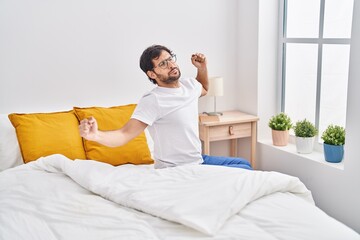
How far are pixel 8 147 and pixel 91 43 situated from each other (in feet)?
3.01

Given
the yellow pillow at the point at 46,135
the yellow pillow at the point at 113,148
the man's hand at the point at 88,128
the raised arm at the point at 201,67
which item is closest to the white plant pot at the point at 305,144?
the raised arm at the point at 201,67

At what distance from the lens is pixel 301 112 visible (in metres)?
3.29

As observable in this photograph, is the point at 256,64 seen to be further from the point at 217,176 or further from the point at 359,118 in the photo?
the point at 217,176

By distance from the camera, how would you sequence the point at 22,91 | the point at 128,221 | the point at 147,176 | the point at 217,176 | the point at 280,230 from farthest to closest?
1. the point at 22,91
2. the point at 147,176
3. the point at 217,176
4. the point at 128,221
5. the point at 280,230

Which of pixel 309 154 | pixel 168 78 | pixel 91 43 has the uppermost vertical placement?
pixel 91 43

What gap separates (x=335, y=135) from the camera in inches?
110

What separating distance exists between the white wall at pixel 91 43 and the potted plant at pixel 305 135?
2.65 ft

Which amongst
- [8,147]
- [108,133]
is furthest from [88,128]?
[8,147]

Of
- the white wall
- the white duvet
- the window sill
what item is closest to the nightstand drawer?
the window sill

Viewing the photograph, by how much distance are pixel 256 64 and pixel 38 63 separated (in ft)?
5.23

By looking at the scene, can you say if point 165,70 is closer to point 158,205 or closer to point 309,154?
point 158,205

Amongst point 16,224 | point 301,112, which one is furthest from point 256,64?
point 16,224

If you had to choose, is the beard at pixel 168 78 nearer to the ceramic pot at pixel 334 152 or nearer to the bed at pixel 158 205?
the bed at pixel 158 205

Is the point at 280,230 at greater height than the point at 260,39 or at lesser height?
lesser
